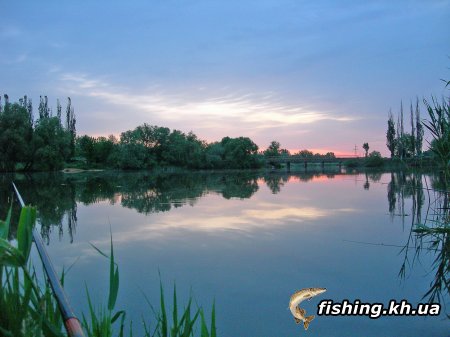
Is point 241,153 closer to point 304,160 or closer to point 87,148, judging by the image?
point 304,160

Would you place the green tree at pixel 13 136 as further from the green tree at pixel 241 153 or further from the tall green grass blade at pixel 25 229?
the tall green grass blade at pixel 25 229

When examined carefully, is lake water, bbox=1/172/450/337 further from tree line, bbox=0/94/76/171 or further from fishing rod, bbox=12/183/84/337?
tree line, bbox=0/94/76/171

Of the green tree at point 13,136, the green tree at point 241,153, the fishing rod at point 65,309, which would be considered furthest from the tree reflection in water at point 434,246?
the green tree at point 241,153

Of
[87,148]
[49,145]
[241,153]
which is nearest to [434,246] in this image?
[49,145]

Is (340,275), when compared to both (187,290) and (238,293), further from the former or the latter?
(187,290)

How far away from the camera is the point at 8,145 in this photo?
125 feet

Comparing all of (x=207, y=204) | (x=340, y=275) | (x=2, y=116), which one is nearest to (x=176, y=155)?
(x=2, y=116)

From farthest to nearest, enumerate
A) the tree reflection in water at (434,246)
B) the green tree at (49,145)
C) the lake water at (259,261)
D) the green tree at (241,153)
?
1. the green tree at (241,153)
2. the green tree at (49,145)
3. the tree reflection in water at (434,246)
4. the lake water at (259,261)

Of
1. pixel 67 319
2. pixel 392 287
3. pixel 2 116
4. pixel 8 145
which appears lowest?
pixel 392 287

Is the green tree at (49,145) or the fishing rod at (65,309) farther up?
the green tree at (49,145)

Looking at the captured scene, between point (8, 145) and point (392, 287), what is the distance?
1613 inches

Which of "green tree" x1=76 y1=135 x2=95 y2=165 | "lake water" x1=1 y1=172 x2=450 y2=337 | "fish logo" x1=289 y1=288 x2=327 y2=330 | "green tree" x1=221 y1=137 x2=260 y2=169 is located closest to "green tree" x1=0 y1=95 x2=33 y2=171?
"green tree" x1=76 y1=135 x2=95 y2=165

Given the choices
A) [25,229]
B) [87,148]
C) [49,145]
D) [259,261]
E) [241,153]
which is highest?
[87,148]

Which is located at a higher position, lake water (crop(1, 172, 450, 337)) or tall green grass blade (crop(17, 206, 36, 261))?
tall green grass blade (crop(17, 206, 36, 261))
